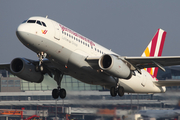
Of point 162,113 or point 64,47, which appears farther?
point 162,113

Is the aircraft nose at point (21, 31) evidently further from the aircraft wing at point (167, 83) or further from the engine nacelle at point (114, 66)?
the aircraft wing at point (167, 83)

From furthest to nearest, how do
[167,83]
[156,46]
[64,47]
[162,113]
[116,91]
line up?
[156,46] < [162,113] < [167,83] < [116,91] < [64,47]

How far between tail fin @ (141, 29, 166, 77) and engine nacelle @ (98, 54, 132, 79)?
9294 millimetres

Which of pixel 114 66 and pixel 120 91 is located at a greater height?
pixel 114 66

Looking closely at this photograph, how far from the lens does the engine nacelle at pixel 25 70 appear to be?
26.8 meters

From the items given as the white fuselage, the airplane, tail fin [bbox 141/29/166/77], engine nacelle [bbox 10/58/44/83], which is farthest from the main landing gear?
tail fin [bbox 141/29/166/77]

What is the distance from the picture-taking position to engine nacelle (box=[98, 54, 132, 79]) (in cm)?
2317

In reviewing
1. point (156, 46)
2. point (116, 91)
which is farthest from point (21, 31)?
point (156, 46)

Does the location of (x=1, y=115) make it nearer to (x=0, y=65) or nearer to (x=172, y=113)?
(x=0, y=65)

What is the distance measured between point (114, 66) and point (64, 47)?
4.06 m

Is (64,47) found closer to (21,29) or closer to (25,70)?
(21,29)

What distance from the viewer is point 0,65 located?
29531 mm

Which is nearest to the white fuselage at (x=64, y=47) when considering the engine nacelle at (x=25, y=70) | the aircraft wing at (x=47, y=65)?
the aircraft wing at (x=47, y=65)

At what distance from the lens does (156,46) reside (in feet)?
118
